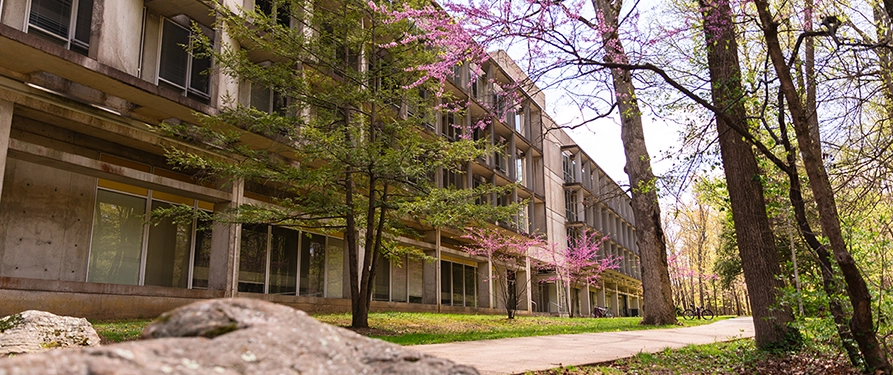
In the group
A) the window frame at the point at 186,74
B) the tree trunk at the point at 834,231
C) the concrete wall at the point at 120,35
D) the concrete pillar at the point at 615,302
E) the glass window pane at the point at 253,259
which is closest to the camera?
the tree trunk at the point at 834,231

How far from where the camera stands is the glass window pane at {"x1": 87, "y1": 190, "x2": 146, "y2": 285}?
1410 cm

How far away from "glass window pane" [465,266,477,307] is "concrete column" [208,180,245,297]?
50.0 feet

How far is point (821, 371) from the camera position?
23.4 feet

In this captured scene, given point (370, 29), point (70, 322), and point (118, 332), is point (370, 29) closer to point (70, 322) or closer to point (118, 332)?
point (118, 332)

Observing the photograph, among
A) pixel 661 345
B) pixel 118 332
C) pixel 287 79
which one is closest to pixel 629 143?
pixel 661 345

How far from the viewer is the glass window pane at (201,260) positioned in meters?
16.0

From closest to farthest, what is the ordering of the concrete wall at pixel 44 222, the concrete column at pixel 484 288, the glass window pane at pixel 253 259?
the concrete wall at pixel 44 222 → the glass window pane at pixel 253 259 → the concrete column at pixel 484 288

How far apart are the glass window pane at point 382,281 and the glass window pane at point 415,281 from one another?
4.71 feet

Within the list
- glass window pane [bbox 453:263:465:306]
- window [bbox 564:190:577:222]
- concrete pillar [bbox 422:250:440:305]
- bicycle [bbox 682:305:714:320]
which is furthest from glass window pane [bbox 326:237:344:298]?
window [bbox 564:190:577:222]

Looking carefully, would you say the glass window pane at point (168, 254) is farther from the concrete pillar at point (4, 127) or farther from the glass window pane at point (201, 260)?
the concrete pillar at point (4, 127)

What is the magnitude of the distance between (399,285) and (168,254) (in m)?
10.3

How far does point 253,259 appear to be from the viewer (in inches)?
686

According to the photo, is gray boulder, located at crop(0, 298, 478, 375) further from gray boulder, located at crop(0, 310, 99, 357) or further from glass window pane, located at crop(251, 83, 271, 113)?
glass window pane, located at crop(251, 83, 271, 113)

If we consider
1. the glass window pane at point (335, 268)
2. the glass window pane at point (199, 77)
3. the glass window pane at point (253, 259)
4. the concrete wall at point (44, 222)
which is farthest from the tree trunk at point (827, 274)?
the glass window pane at point (335, 268)
